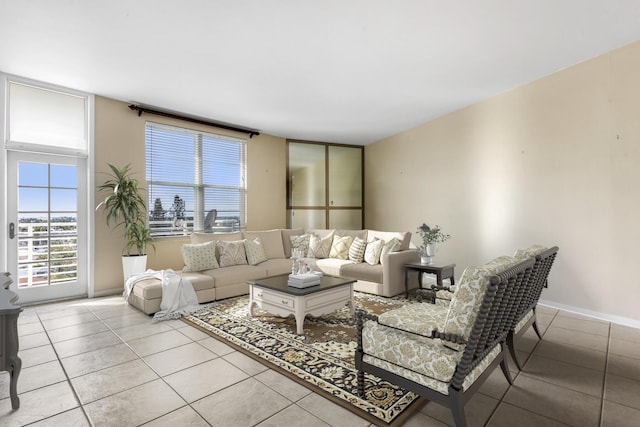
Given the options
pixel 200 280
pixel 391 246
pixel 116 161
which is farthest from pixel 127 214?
pixel 391 246

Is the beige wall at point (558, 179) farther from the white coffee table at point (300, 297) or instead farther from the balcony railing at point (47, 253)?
the balcony railing at point (47, 253)

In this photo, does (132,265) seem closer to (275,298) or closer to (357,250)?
(275,298)

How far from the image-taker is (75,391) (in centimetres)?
230

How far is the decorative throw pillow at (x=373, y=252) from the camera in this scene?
200 inches

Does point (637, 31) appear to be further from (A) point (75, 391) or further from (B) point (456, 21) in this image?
(A) point (75, 391)

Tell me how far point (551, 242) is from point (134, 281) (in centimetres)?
569

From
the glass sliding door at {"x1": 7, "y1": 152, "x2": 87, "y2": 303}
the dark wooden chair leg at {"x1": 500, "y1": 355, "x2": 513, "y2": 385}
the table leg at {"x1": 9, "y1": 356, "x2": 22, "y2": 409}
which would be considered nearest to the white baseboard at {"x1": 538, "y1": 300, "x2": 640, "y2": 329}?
the dark wooden chair leg at {"x1": 500, "y1": 355, "x2": 513, "y2": 385}

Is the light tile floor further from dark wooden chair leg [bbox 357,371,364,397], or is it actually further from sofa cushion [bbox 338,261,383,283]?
sofa cushion [bbox 338,261,383,283]

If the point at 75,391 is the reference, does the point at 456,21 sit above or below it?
above

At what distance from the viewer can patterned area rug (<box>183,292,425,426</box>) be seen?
212 centimetres

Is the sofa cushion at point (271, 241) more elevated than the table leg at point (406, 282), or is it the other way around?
the sofa cushion at point (271, 241)

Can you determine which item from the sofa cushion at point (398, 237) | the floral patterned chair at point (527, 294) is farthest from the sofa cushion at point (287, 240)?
the floral patterned chair at point (527, 294)

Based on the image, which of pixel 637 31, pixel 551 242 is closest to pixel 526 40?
pixel 637 31

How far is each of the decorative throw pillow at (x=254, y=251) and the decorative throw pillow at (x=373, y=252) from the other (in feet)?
5.64
